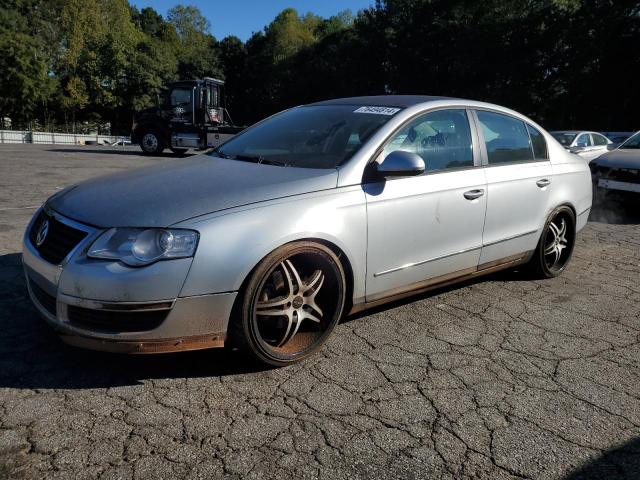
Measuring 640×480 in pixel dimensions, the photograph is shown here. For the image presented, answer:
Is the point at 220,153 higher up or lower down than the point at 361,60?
lower down

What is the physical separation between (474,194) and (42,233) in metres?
2.74

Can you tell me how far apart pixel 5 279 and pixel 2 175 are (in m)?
7.60

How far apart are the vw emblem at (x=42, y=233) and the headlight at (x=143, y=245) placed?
52cm

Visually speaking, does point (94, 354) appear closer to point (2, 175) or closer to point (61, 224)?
point (61, 224)

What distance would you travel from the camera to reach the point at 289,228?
2783 mm

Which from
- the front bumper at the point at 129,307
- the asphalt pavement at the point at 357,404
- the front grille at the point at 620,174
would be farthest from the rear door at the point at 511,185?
the front grille at the point at 620,174

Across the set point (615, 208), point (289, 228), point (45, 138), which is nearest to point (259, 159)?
point (289, 228)

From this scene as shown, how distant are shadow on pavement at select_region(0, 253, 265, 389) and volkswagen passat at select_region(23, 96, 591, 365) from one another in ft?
0.81

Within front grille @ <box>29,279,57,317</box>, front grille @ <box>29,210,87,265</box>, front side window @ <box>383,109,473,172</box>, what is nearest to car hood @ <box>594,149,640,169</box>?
front side window @ <box>383,109,473,172</box>

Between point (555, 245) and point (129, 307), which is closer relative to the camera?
point (129, 307)

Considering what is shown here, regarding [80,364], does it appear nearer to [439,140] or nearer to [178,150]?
[439,140]

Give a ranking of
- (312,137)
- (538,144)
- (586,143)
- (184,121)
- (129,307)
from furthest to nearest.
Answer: (184,121) → (586,143) → (538,144) → (312,137) → (129,307)

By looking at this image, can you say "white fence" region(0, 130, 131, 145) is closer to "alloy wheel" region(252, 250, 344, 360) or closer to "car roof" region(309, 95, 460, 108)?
"car roof" region(309, 95, 460, 108)

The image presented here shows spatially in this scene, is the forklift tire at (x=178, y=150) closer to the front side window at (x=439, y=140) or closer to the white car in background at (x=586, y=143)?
the white car in background at (x=586, y=143)
